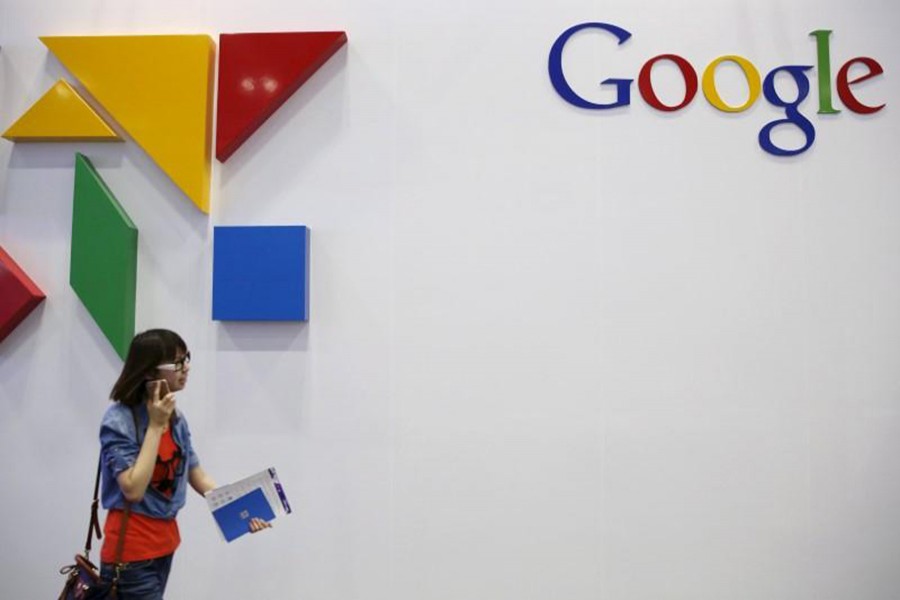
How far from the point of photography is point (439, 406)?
11.6ft

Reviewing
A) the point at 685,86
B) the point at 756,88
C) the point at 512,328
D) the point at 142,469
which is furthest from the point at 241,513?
the point at 756,88

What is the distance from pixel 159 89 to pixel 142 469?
207cm

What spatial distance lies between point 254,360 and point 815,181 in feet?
8.87

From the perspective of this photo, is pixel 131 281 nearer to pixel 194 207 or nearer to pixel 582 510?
pixel 194 207

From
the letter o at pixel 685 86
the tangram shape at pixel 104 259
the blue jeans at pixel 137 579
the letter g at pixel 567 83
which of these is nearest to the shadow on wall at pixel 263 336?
the tangram shape at pixel 104 259

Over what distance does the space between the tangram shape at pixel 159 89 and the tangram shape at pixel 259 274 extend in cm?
27

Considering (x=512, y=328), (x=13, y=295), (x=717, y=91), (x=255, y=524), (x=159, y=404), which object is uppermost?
(x=717, y=91)

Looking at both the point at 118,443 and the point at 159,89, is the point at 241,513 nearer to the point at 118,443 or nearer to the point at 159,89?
the point at 118,443

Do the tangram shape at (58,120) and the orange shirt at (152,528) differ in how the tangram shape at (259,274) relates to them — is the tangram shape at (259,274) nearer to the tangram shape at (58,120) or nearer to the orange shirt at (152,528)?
the tangram shape at (58,120)

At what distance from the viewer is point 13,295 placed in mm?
3523

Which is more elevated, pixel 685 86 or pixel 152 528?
pixel 685 86

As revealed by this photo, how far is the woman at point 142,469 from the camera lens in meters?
2.22

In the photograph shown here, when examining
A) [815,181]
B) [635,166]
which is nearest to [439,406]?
[635,166]

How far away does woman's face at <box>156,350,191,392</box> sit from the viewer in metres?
2.31
